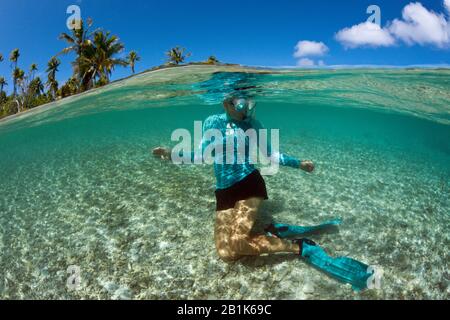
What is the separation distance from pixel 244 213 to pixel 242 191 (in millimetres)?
351

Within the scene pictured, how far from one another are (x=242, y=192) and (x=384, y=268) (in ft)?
9.05

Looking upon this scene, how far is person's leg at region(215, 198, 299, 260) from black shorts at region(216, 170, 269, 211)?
80 millimetres

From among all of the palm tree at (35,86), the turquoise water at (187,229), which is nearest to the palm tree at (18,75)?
the palm tree at (35,86)

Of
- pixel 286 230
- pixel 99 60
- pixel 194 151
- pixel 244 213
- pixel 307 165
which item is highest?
pixel 99 60

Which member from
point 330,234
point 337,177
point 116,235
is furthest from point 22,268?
point 337,177

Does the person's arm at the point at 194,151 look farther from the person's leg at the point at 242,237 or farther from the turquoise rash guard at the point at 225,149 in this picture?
the person's leg at the point at 242,237

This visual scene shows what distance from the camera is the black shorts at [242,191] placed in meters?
4.57

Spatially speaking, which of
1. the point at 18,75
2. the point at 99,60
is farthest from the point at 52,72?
the point at 99,60

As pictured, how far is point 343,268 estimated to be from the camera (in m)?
4.16

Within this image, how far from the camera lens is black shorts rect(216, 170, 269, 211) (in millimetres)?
4570

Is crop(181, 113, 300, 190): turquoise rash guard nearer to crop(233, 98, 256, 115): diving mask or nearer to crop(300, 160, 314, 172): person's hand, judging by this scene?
crop(233, 98, 256, 115): diving mask

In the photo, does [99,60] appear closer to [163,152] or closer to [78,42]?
[78,42]

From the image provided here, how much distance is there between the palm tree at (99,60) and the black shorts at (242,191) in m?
31.4
